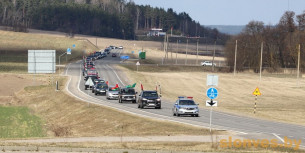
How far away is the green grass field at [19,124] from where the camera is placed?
135 feet

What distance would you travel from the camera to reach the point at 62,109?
5838cm

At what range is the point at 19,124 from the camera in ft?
156

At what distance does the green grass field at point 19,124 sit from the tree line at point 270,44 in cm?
9009

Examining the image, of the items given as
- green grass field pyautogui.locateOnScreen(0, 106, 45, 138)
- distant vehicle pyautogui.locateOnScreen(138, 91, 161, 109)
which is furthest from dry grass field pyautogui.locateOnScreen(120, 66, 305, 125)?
distant vehicle pyautogui.locateOnScreen(138, 91, 161, 109)

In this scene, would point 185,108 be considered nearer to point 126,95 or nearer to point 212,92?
point 212,92

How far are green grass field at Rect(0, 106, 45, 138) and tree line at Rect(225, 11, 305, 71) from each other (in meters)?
90.1

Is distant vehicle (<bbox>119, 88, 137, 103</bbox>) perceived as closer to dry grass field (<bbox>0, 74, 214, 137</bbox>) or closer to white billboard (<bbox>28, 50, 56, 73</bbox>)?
dry grass field (<bbox>0, 74, 214, 137</bbox>)

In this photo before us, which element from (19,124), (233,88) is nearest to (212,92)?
(19,124)

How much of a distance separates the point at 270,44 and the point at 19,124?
11538cm

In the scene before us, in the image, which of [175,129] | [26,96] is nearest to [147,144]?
[175,129]

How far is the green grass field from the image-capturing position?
4119 centimetres

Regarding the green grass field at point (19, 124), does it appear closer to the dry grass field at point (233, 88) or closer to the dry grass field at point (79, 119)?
the dry grass field at point (79, 119)

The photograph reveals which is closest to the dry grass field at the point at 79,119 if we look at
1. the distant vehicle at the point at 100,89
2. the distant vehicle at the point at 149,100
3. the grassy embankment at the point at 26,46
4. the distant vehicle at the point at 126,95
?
the distant vehicle at the point at 149,100

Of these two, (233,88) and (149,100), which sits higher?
(149,100)
